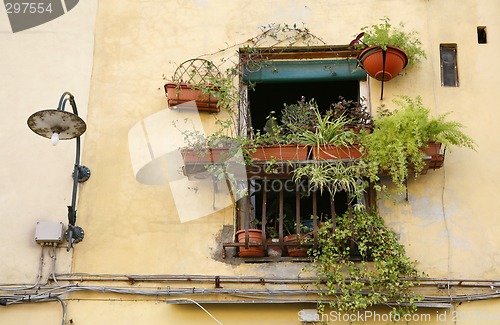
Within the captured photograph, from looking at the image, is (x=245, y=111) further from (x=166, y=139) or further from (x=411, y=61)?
(x=411, y=61)

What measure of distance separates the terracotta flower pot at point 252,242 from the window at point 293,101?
2.8 inches

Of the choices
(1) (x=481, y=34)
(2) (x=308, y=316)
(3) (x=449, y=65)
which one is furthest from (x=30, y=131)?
(1) (x=481, y=34)

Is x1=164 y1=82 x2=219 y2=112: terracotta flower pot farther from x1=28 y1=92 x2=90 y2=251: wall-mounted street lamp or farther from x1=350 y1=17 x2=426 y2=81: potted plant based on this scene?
x1=350 y1=17 x2=426 y2=81: potted plant

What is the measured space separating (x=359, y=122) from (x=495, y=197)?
1.40 m

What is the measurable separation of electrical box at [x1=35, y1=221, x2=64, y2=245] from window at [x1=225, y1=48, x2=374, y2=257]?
161 cm

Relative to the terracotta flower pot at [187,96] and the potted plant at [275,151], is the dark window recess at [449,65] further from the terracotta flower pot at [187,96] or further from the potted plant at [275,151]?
the terracotta flower pot at [187,96]

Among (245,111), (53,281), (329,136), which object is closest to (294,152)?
(329,136)

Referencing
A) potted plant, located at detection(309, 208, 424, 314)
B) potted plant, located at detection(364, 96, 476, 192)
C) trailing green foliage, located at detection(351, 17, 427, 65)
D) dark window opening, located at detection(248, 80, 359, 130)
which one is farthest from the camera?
dark window opening, located at detection(248, 80, 359, 130)

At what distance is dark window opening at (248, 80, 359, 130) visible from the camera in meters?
8.76

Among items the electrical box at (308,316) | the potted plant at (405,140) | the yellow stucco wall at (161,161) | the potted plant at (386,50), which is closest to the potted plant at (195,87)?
the yellow stucco wall at (161,161)

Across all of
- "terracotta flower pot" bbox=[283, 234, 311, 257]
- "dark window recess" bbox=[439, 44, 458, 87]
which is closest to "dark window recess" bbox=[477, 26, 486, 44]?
"dark window recess" bbox=[439, 44, 458, 87]

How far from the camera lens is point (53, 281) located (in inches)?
289

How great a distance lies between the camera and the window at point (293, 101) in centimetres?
745

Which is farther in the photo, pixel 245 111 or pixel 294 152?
pixel 245 111
